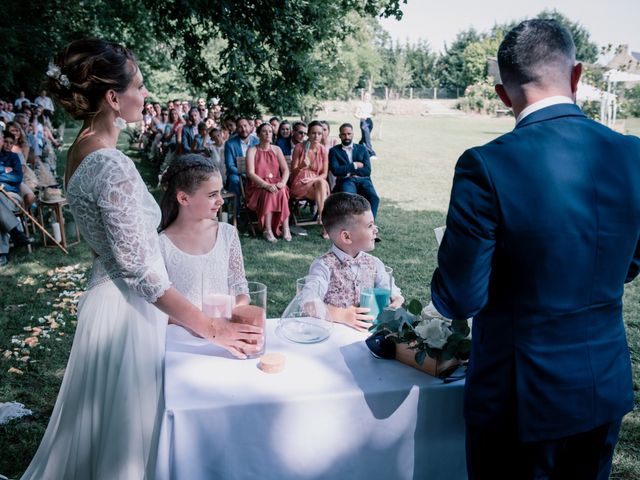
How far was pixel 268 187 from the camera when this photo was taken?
8289mm

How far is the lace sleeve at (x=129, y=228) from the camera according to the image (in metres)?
1.81

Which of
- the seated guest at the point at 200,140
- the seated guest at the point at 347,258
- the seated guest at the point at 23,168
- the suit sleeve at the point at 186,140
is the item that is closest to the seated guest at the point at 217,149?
the seated guest at the point at 200,140

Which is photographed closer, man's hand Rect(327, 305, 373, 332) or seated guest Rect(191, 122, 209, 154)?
man's hand Rect(327, 305, 373, 332)

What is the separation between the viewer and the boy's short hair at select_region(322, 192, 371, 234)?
2980mm

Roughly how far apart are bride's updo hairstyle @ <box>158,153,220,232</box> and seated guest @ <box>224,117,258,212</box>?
6.06m

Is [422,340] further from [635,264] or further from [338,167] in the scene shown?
[338,167]

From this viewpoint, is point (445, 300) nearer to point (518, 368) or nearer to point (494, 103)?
point (518, 368)

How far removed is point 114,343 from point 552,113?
1.74m

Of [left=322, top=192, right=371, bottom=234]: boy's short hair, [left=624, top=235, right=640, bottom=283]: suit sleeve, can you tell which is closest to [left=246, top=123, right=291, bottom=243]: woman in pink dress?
[left=322, top=192, right=371, bottom=234]: boy's short hair

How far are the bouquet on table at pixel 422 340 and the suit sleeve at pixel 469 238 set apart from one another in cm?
42

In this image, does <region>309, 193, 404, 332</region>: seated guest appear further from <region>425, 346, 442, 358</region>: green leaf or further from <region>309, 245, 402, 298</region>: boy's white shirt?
<region>425, 346, 442, 358</region>: green leaf

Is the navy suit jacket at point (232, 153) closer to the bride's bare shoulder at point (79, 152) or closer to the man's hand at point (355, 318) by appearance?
the man's hand at point (355, 318)

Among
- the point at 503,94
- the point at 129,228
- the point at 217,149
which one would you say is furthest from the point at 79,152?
the point at 217,149

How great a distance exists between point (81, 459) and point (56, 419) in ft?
0.77
